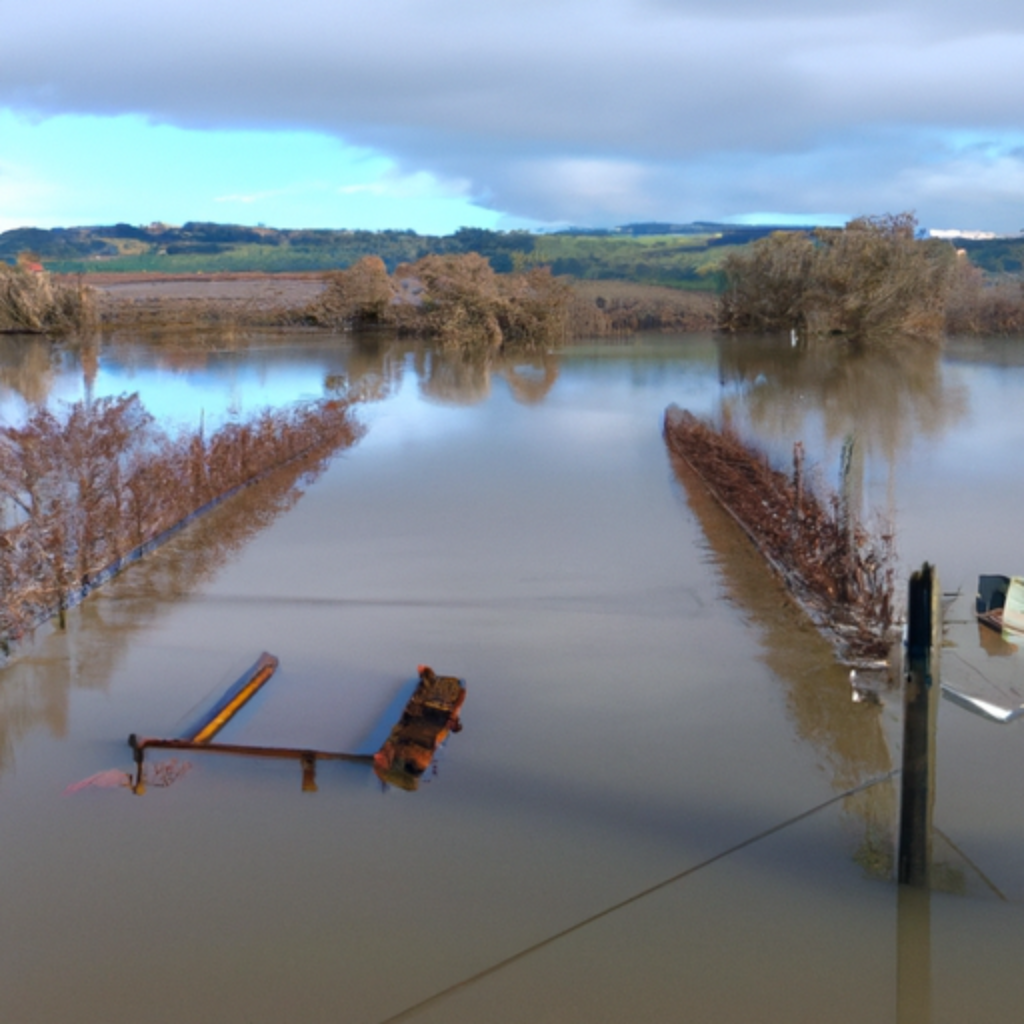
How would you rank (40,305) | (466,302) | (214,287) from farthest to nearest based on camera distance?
(214,287) → (40,305) → (466,302)

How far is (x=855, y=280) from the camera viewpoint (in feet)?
110

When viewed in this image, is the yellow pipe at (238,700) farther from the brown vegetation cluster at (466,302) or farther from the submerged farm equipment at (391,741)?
the brown vegetation cluster at (466,302)

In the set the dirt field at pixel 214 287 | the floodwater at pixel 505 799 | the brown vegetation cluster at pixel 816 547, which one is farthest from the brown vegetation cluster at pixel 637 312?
the floodwater at pixel 505 799

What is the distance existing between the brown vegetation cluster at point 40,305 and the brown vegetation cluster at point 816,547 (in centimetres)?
3074

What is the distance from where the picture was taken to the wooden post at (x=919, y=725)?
14.0 ft

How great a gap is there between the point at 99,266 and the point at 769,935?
2643 inches

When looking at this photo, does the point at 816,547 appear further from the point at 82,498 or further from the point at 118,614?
the point at 82,498

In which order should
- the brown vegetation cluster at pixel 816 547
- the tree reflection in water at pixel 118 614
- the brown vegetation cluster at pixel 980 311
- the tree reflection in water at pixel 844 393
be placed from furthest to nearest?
the brown vegetation cluster at pixel 980 311 → the tree reflection in water at pixel 844 393 → the brown vegetation cluster at pixel 816 547 → the tree reflection in water at pixel 118 614

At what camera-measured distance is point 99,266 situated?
65.2 metres

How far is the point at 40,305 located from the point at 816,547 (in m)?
35.7

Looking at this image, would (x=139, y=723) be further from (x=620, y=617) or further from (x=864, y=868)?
(x=864, y=868)

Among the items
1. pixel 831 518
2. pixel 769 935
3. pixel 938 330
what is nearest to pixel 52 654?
pixel 769 935

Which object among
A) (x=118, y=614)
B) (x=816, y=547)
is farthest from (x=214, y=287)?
(x=816, y=547)

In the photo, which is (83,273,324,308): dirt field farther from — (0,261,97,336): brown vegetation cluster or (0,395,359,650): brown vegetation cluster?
(0,395,359,650): brown vegetation cluster
